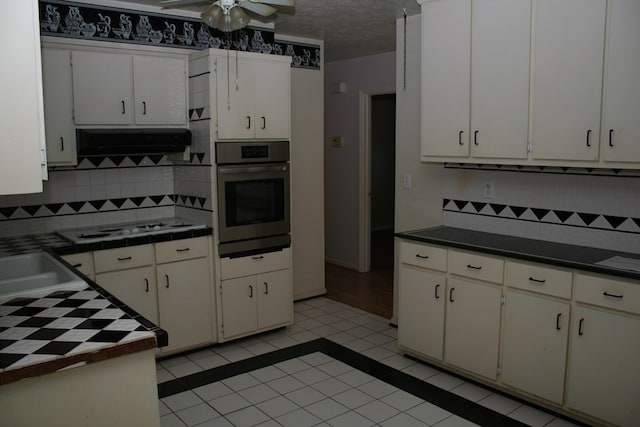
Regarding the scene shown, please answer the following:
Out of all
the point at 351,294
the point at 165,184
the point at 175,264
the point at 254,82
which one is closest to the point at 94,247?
the point at 175,264

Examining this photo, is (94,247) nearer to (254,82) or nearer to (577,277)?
(254,82)

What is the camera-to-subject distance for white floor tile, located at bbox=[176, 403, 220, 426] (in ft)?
9.97

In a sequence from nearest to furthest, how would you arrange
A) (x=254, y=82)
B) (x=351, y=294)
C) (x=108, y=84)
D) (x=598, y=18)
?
(x=598, y=18) → (x=108, y=84) → (x=254, y=82) → (x=351, y=294)

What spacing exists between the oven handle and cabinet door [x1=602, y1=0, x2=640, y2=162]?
228 cm

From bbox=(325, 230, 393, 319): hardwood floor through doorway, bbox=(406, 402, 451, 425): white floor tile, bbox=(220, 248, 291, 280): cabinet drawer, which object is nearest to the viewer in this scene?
bbox=(406, 402, 451, 425): white floor tile

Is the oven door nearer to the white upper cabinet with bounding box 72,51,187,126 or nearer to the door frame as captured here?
the white upper cabinet with bounding box 72,51,187,126

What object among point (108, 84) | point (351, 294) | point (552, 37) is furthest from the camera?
point (351, 294)

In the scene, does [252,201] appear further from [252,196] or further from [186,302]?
[186,302]

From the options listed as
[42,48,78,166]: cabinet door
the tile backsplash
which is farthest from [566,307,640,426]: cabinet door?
[42,48,78,166]: cabinet door

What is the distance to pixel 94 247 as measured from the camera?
3467 millimetres

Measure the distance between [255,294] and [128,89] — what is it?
1.78 metres

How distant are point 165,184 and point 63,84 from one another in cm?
112

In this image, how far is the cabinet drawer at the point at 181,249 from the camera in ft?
12.3

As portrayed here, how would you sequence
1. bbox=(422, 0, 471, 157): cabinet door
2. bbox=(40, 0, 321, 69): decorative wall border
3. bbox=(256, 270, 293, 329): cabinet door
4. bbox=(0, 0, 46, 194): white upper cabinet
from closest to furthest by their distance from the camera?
bbox=(0, 0, 46, 194): white upper cabinet
bbox=(422, 0, 471, 157): cabinet door
bbox=(40, 0, 321, 69): decorative wall border
bbox=(256, 270, 293, 329): cabinet door
